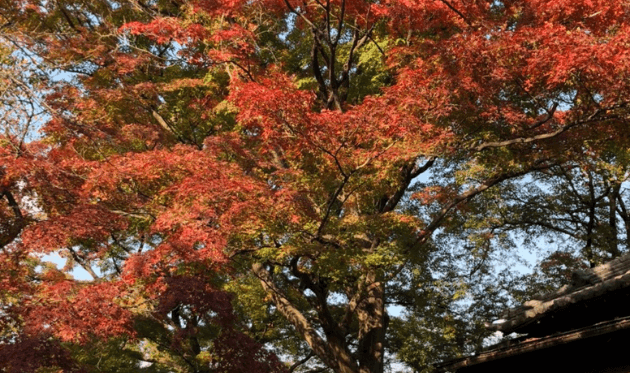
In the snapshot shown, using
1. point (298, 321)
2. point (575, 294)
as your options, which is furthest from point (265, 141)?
point (575, 294)

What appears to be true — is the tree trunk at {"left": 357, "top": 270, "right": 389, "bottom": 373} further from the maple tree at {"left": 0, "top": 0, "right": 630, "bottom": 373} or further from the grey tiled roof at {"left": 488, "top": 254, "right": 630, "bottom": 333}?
the grey tiled roof at {"left": 488, "top": 254, "right": 630, "bottom": 333}

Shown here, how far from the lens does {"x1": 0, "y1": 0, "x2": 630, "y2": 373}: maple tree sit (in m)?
11.3

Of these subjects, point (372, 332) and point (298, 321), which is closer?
point (298, 321)

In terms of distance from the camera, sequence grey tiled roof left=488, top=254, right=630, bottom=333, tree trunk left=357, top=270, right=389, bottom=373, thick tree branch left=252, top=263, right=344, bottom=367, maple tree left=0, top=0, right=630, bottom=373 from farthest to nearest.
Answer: tree trunk left=357, top=270, right=389, bottom=373, thick tree branch left=252, top=263, right=344, bottom=367, maple tree left=0, top=0, right=630, bottom=373, grey tiled roof left=488, top=254, right=630, bottom=333

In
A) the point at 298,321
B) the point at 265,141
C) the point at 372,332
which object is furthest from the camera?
the point at 372,332

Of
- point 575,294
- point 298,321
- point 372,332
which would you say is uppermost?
point 298,321

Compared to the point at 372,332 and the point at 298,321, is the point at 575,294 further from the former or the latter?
the point at 298,321

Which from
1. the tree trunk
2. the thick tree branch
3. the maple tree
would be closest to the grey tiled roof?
the maple tree

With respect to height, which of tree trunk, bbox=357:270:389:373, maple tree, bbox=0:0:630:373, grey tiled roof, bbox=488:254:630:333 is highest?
maple tree, bbox=0:0:630:373

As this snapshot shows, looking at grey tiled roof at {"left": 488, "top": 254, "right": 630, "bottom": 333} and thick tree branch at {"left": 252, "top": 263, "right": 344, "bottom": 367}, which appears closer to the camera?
grey tiled roof at {"left": 488, "top": 254, "right": 630, "bottom": 333}

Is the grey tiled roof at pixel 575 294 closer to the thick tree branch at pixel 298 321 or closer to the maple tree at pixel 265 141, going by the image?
the maple tree at pixel 265 141

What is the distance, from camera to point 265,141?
12.2 metres

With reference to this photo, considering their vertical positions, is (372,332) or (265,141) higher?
(265,141)

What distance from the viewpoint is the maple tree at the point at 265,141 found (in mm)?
11320
